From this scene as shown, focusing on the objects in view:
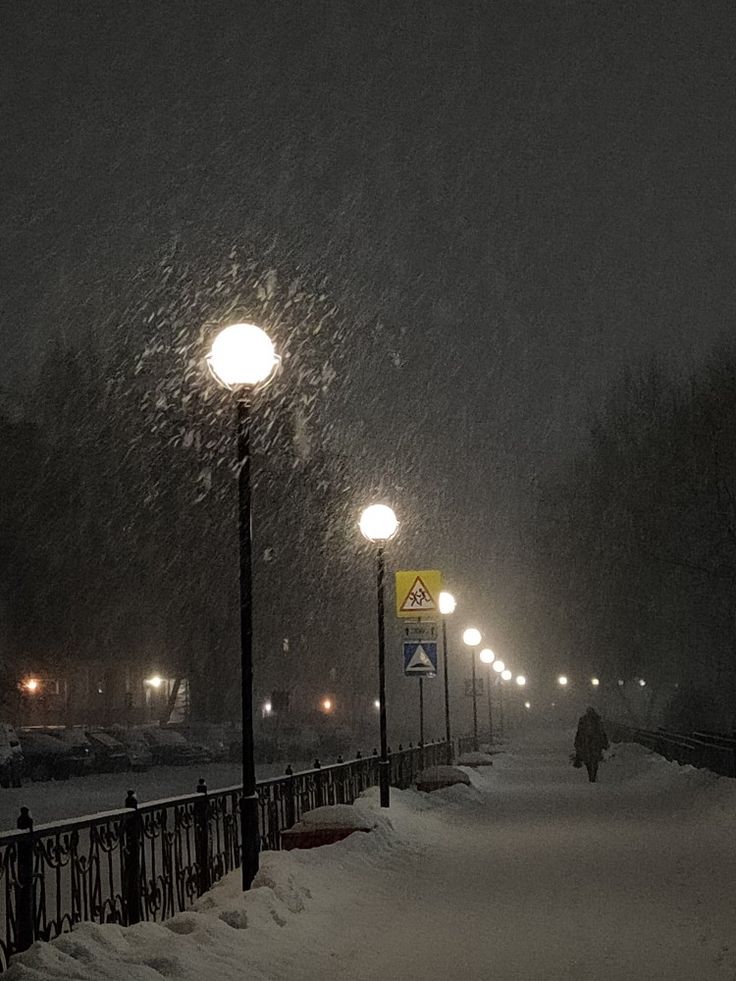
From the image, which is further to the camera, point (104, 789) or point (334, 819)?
point (104, 789)

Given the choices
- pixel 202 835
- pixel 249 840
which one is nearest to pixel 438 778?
pixel 249 840

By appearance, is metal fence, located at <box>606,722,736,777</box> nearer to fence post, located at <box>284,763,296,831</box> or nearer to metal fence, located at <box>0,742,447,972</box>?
metal fence, located at <box>0,742,447,972</box>

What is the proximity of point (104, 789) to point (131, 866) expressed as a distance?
91.9 ft

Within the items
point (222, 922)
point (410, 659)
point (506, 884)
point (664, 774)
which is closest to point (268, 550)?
point (664, 774)

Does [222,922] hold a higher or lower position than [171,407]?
lower

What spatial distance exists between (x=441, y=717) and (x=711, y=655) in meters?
75.7

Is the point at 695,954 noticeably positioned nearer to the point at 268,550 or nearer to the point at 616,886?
the point at 616,886

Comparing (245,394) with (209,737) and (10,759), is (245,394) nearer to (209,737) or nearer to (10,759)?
(10,759)

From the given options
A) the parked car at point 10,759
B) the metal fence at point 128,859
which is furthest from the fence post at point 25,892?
the parked car at point 10,759

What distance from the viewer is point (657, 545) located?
4034 centimetres

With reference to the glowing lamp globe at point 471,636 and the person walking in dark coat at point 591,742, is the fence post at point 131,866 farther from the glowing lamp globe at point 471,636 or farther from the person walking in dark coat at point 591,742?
the glowing lamp globe at point 471,636

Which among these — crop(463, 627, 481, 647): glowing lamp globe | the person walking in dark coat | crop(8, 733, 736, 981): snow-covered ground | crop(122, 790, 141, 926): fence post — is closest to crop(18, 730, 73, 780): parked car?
crop(463, 627, 481, 647): glowing lamp globe

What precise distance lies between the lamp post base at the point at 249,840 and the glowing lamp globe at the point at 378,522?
358 inches

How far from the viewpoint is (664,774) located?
31016 mm
